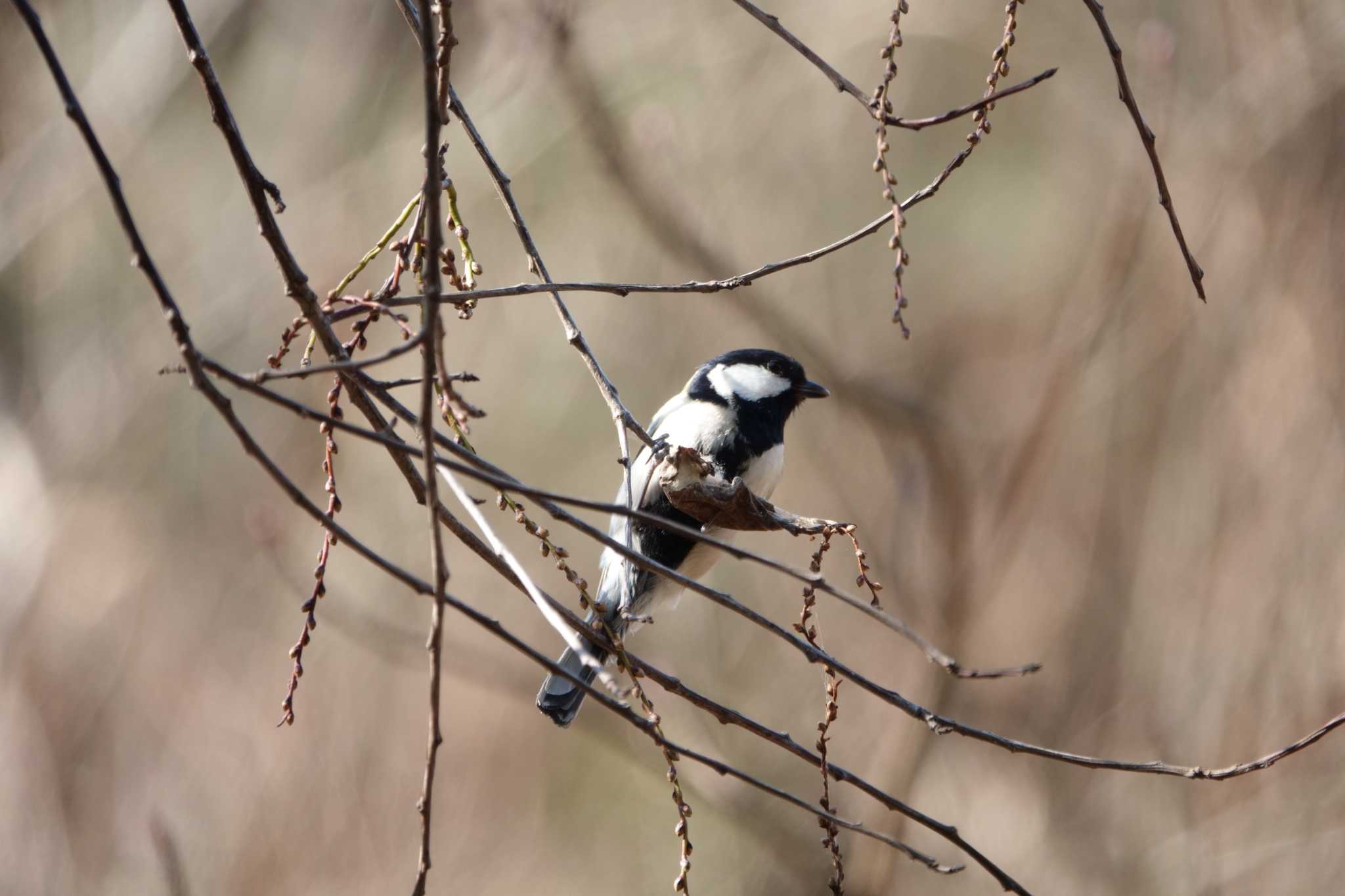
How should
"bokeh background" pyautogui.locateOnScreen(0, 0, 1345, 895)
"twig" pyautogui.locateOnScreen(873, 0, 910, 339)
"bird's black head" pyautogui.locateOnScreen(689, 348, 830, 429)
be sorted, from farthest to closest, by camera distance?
1. "bokeh background" pyautogui.locateOnScreen(0, 0, 1345, 895)
2. "bird's black head" pyautogui.locateOnScreen(689, 348, 830, 429)
3. "twig" pyautogui.locateOnScreen(873, 0, 910, 339)

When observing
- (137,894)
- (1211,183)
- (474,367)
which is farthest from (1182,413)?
(137,894)

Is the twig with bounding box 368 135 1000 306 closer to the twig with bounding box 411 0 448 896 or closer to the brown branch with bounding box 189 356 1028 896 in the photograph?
the brown branch with bounding box 189 356 1028 896

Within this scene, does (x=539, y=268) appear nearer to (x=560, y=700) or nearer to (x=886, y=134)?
(x=886, y=134)

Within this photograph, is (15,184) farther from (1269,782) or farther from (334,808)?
(1269,782)

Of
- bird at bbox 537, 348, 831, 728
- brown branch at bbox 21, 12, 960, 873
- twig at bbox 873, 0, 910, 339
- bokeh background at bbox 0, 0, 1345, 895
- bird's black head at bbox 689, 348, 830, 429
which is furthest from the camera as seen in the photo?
bokeh background at bbox 0, 0, 1345, 895

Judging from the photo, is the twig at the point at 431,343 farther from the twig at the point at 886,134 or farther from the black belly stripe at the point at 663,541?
the black belly stripe at the point at 663,541

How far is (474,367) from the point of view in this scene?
15.4ft

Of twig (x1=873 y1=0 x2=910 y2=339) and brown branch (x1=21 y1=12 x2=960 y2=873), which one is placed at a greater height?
twig (x1=873 y1=0 x2=910 y2=339)

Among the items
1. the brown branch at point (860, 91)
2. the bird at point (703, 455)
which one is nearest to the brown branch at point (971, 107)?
the brown branch at point (860, 91)

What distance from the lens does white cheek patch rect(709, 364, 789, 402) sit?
2996 millimetres

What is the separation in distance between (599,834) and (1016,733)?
2.68m

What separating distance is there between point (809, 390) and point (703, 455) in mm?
446

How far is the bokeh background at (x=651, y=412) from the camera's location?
3.78 m

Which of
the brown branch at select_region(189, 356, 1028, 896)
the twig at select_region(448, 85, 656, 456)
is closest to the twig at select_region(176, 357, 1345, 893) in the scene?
the brown branch at select_region(189, 356, 1028, 896)
